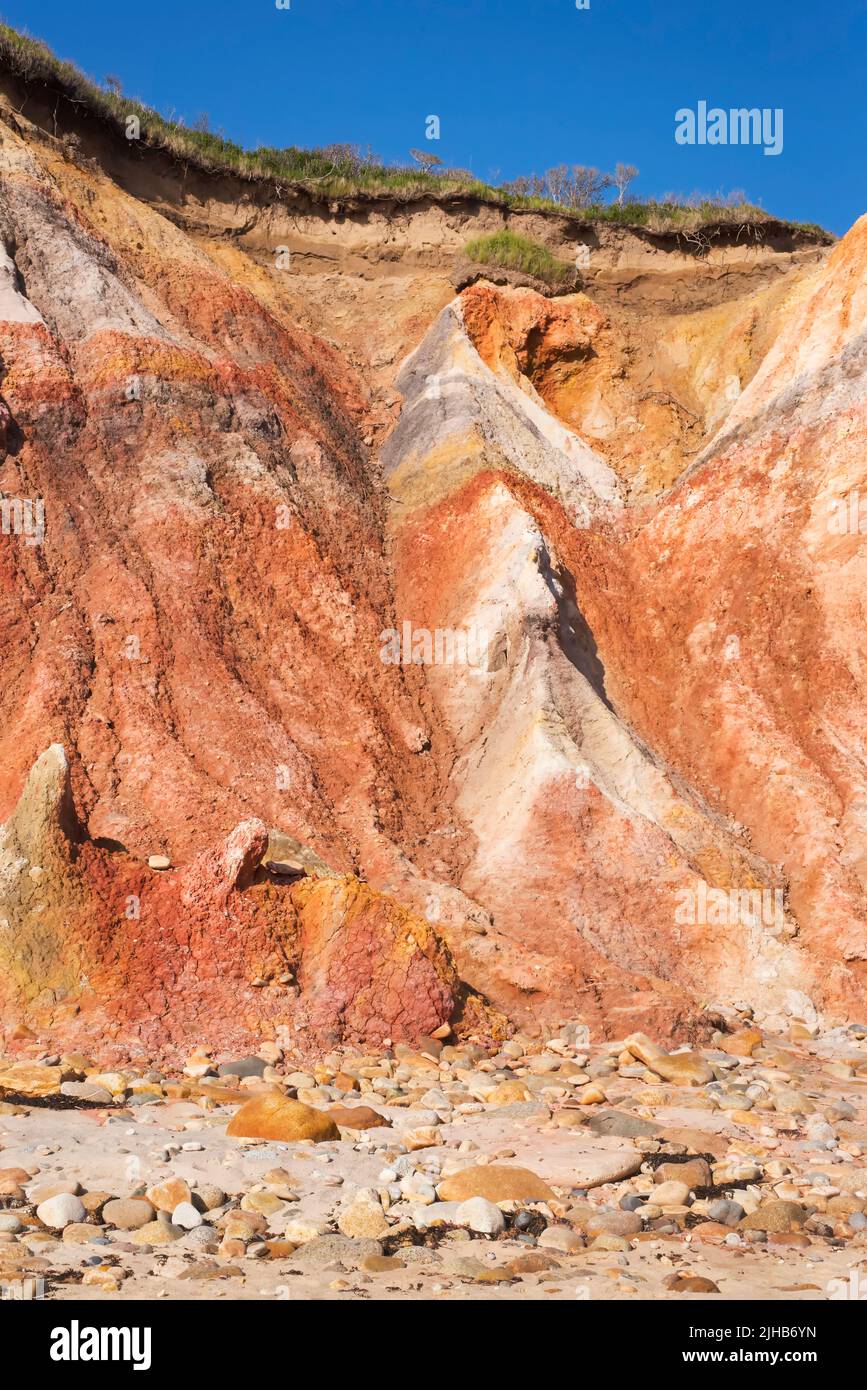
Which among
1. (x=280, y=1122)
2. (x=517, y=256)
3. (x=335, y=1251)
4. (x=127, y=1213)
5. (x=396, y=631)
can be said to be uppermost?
(x=517, y=256)

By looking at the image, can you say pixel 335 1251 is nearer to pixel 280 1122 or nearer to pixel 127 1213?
pixel 127 1213

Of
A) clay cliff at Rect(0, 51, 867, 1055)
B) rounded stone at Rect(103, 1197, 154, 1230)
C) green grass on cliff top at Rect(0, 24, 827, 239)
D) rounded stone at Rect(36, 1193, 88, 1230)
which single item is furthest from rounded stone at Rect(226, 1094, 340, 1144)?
green grass on cliff top at Rect(0, 24, 827, 239)

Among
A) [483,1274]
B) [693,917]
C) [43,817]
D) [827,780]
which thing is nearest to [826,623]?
[827,780]

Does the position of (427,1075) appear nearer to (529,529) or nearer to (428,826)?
(428,826)

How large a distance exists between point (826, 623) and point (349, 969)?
10.6 metres

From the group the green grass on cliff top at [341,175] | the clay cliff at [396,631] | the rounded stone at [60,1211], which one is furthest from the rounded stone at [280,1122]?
the green grass on cliff top at [341,175]

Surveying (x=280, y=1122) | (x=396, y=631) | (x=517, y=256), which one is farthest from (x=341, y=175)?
(x=280, y=1122)

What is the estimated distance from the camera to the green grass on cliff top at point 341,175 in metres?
24.4

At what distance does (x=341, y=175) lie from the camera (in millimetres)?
27531

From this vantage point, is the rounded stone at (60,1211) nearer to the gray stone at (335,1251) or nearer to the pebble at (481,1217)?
the gray stone at (335,1251)

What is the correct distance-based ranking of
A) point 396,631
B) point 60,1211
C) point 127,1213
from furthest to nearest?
1. point 396,631
2. point 127,1213
3. point 60,1211

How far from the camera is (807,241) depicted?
91.7ft

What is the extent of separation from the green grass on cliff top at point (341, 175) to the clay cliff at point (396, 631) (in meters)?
Result: 0.62

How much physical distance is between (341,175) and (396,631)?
14479 millimetres
